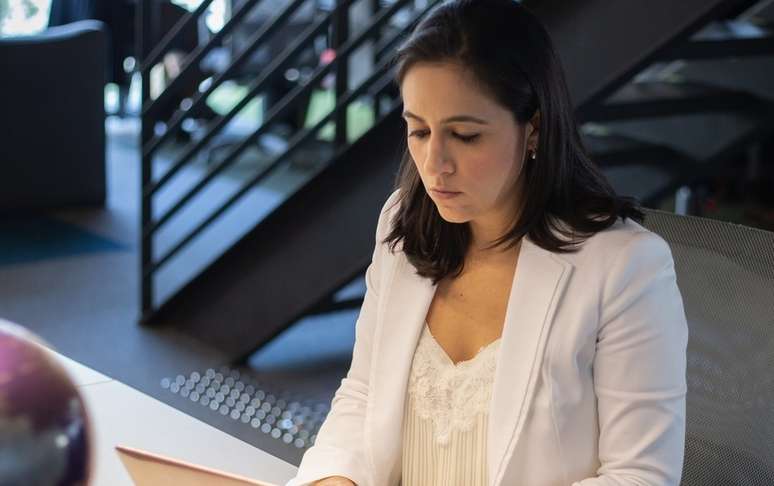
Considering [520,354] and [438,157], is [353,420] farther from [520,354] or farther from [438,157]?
[438,157]

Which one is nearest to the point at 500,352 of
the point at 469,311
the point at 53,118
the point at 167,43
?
the point at 469,311

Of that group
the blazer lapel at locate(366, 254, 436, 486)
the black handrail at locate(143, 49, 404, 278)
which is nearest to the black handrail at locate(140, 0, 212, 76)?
the black handrail at locate(143, 49, 404, 278)

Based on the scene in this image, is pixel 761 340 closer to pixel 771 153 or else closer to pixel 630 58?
pixel 630 58

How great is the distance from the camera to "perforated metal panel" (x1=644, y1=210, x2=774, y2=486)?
143 cm

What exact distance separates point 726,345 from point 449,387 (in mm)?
362

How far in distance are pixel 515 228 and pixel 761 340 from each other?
1.12ft

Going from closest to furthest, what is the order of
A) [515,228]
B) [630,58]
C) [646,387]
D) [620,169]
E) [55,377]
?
[55,377] < [646,387] < [515,228] < [630,58] < [620,169]

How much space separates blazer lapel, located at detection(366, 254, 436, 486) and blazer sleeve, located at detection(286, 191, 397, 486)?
32 mm

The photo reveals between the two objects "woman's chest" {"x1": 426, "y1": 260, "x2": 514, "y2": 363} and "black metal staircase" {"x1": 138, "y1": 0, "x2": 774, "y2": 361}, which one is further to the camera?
"black metal staircase" {"x1": 138, "y1": 0, "x2": 774, "y2": 361}

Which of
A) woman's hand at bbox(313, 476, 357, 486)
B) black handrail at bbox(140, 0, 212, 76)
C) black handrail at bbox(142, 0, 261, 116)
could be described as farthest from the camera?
black handrail at bbox(140, 0, 212, 76)

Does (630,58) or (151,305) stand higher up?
(630,58)

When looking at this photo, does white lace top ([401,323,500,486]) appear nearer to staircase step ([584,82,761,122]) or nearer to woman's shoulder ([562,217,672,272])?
woman's shoulder ([562,217,672,272])

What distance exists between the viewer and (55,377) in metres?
0.68

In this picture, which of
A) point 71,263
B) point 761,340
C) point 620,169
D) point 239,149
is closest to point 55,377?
point 761,340
